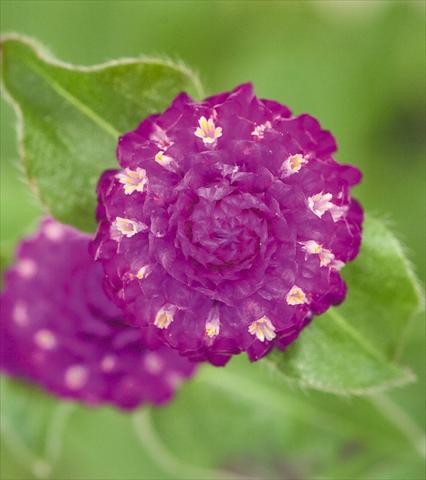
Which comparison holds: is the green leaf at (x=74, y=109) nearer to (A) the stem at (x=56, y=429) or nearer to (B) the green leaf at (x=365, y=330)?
(B) the green leaf at (x=365, y=330)

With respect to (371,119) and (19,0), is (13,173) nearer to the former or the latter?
(19,0)

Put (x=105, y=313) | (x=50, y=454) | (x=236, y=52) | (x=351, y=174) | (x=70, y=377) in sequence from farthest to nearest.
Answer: (x=236, y=52) → (x=50, y=454) → (x=70, y=377) → (x=105, y=313) → (x=351, y=174)

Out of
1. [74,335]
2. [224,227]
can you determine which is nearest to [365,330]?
[224,227]

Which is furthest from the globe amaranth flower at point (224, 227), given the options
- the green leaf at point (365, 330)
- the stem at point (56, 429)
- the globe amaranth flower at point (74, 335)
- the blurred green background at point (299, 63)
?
the blurred green background at point (299, 63)

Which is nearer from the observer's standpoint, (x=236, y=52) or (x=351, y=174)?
(x=351, y=174)

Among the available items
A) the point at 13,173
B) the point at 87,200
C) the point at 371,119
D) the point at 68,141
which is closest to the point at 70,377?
the point at 87,200

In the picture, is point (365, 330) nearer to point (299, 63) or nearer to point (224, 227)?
point (224, 227)
